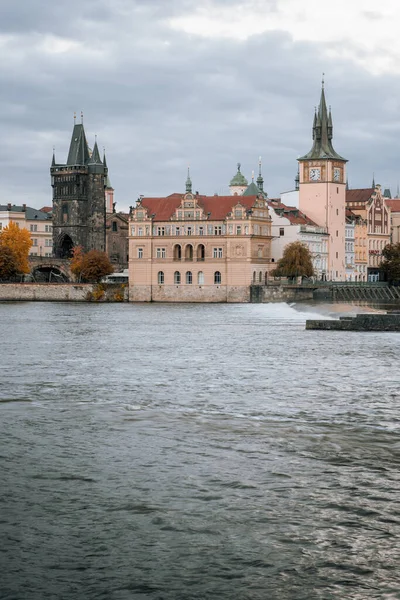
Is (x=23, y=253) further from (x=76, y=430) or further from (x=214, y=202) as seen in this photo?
(x=76, y=430)

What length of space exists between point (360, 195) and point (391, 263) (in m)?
19.8

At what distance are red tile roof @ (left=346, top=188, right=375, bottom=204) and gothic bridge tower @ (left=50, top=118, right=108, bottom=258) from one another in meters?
37.9

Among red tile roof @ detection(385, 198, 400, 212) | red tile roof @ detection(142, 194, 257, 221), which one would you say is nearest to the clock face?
red tile roof @ detection(142, 194, 257, 221)

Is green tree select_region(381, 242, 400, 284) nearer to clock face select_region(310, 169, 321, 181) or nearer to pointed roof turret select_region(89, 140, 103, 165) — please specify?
clock face select_region(310, 169, 321, 181)

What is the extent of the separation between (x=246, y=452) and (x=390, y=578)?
20.7ft

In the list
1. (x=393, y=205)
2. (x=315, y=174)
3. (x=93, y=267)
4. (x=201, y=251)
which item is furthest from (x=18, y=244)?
(x=393, y=205)

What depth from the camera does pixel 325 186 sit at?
146500 millimetres

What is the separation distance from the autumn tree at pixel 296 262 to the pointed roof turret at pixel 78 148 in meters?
43.1

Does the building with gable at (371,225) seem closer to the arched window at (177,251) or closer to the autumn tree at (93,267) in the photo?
the arched window at (177,251)

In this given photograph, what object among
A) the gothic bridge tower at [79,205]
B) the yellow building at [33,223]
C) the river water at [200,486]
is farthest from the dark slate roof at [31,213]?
the river water at [200,486]

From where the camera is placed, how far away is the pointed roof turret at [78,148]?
162250mm

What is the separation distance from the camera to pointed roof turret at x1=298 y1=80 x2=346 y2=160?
149m

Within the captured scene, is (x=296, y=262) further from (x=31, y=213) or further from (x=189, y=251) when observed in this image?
(x=31, y=213)

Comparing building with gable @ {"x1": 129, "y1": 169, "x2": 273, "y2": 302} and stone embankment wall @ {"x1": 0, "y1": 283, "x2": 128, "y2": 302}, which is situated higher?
building with gable @ {"x1": 129, "y1": 169, "x2": 273, "y2": 302}
